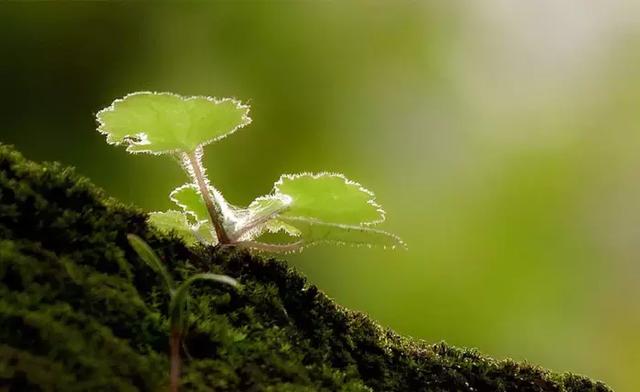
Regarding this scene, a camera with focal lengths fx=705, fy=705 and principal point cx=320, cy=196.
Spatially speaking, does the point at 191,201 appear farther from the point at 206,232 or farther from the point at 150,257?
the point at 150,257

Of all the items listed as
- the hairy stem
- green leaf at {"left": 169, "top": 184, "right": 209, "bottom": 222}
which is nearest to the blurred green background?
green leaf at {"left": 169, "top": 184, "right": 209, "bottom": 222}

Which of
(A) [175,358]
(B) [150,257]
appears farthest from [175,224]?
(A) [175,358]

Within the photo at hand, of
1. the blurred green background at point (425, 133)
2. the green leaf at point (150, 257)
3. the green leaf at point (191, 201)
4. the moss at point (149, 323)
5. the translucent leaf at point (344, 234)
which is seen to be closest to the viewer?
the moss at point (149, 323)

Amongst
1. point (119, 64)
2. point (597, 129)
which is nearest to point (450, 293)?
point (597, 129)

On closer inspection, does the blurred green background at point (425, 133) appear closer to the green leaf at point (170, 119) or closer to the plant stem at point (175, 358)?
the green leaf at point (170, 119)

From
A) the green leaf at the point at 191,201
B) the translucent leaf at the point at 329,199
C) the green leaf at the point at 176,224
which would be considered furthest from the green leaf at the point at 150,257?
the green leaf at the point at 191,201

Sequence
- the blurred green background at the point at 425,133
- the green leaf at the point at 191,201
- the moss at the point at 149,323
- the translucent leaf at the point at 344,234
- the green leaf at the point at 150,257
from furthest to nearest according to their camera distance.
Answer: the blurred green background at the point at 425,133
the green leaf at the point at 191,201
the translucent leaf at the point at 344,234
the green leaf at the point at 150,257
the moss at the point at 149,323
